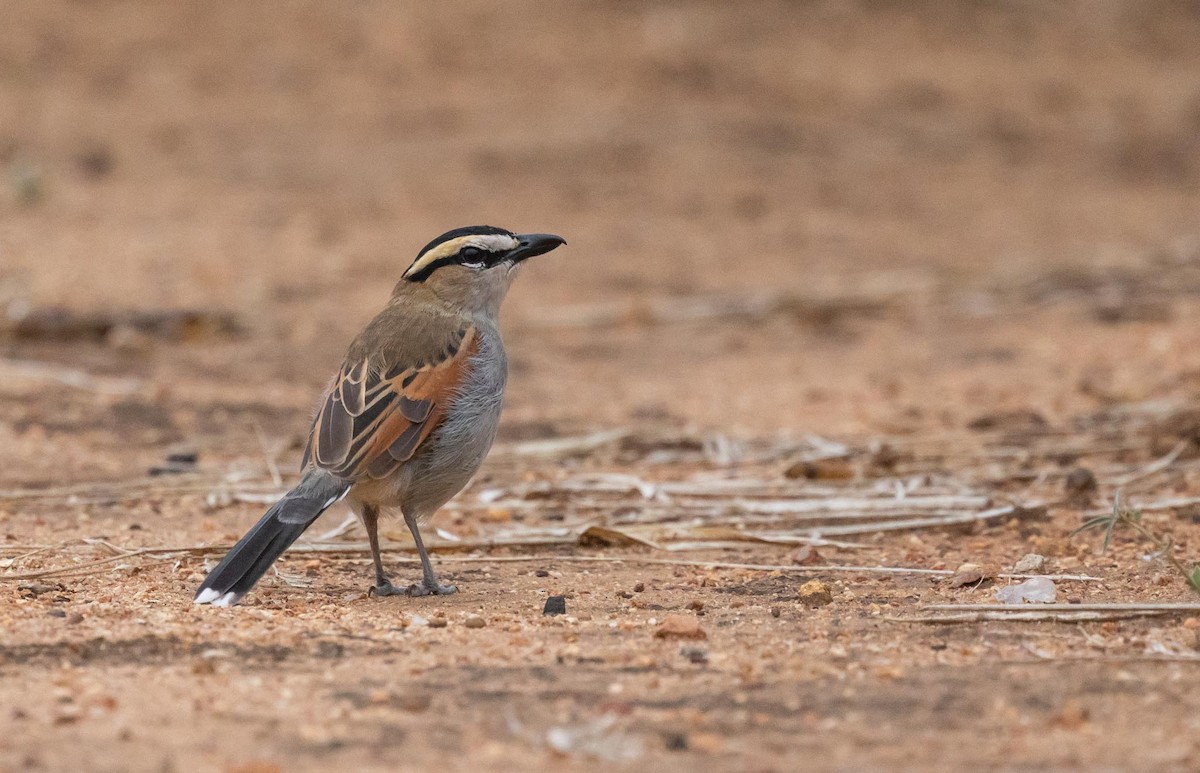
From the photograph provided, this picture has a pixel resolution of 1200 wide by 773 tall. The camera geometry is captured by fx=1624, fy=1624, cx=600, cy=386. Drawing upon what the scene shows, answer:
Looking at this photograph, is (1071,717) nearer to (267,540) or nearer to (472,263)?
(267,540)

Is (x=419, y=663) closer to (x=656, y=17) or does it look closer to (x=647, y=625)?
(x=647, y=625)

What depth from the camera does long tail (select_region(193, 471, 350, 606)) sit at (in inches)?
213

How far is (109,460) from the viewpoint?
26.9ft

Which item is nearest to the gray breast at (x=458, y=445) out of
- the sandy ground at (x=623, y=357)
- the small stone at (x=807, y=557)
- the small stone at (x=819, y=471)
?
the sandy ground at (x=623, y=357)

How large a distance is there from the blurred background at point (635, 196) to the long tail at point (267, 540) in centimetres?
291

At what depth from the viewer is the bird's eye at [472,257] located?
696cm

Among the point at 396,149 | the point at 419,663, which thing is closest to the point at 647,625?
the point at 419,663

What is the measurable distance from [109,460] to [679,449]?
9.67ft

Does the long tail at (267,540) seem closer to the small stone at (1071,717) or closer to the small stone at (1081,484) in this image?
the small stone at (1071,717)

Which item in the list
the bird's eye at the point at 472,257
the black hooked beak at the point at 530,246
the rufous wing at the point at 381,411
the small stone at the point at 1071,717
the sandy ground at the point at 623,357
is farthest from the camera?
the black hooked beak at the point at 530,246

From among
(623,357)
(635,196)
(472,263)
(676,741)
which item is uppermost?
(635,196)

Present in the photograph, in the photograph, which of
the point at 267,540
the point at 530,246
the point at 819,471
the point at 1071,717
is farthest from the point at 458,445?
the point at 1071,717

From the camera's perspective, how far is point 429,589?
6035 mm

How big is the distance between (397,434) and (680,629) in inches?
59.0
